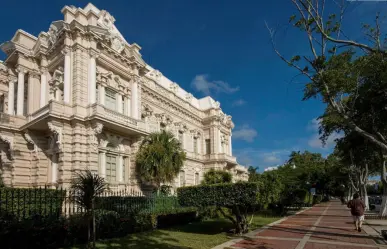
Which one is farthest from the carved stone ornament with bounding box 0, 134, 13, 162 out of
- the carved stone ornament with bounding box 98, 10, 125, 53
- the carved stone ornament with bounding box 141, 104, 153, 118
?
the carved stone ornament with bounding box 141, 104, 153, 118

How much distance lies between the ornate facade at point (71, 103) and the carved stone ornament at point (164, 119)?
2.71 meters

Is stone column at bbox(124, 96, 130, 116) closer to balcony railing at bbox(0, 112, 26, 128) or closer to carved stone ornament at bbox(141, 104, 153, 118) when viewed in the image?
carved stone ornament at bbox(141, 104, 153, 118)

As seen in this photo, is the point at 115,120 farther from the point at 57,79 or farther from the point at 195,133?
the point at 195,133

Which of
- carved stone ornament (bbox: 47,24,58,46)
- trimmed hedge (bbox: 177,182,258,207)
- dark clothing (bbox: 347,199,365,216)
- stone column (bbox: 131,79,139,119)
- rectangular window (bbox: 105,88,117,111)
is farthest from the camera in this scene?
stone column (bbox: 131,79,139,119)

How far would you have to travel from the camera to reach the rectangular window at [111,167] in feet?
61.6

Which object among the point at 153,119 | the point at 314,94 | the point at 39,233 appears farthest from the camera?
the point at 153,119

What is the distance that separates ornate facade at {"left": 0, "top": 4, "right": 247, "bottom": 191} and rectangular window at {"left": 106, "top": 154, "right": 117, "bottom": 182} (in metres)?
0.06

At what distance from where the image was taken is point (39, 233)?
8945mm

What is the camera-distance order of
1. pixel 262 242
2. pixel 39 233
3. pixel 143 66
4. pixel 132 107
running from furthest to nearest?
pixel 143 66 < pixel 132 107 < pixel 262 242 < pixel 39 233

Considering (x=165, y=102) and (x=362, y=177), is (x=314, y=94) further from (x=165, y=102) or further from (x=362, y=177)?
(x=362, y=177)

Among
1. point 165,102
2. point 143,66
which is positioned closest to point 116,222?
point 143,66

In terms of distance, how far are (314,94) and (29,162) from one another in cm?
1679

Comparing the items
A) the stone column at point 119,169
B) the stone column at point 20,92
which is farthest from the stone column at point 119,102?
the stone column at point 20,92

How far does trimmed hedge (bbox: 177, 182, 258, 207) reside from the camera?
39.3 feet
